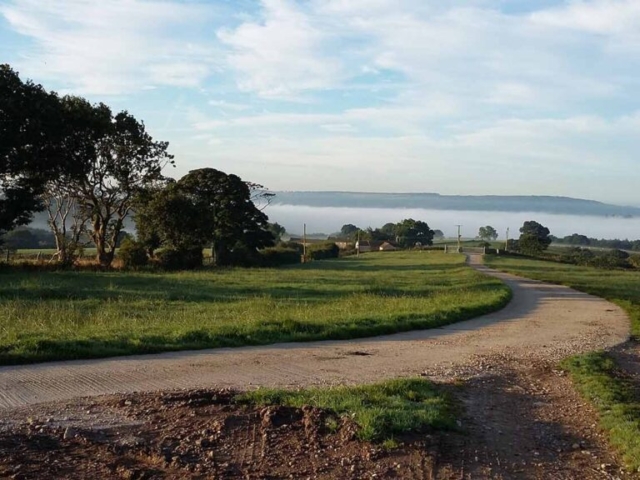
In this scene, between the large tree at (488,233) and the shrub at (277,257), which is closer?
the shrub at (277,257)

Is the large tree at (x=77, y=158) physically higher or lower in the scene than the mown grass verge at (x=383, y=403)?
higher

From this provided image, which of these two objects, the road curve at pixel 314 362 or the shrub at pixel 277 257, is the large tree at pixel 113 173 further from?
the road curve at pixel 314 362

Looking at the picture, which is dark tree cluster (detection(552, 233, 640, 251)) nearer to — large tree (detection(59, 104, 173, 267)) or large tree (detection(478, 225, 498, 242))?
large tree (detection(478, 225, 498, 242))

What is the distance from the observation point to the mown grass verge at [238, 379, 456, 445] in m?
6.28

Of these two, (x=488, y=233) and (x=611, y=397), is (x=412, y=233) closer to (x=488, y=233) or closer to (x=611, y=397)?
(x=488, y=233)

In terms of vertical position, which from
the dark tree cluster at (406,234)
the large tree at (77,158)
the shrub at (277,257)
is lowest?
the shrub at (277,257)

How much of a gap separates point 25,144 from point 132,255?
10077mm

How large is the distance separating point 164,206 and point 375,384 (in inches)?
1378

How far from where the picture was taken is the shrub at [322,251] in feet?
224

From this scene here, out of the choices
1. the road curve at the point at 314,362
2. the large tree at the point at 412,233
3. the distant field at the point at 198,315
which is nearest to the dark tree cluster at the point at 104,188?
the distant field at the point at 198,315

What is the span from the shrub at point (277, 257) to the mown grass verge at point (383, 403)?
43.1 m

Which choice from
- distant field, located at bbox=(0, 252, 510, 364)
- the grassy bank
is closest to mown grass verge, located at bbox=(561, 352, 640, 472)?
the grassy bank

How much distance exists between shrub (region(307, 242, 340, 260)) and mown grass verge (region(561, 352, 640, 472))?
5591cm

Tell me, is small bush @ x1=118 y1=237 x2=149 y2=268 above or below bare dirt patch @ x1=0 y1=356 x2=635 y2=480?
above
